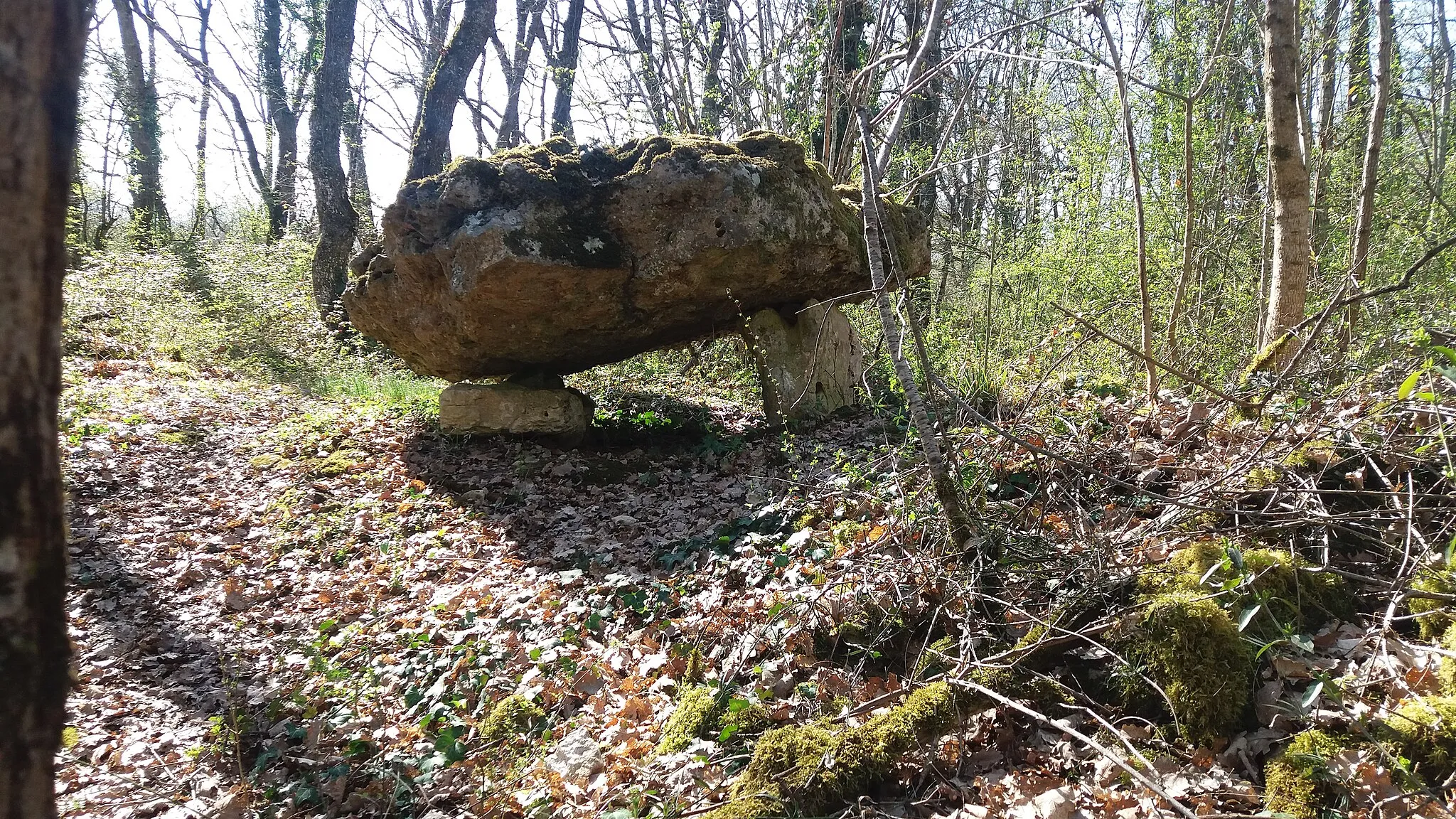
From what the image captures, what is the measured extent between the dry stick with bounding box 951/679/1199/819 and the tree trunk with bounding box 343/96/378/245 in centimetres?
697

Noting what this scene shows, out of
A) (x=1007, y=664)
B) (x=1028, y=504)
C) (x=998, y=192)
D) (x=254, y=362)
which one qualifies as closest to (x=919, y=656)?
(x=1007, y=664)

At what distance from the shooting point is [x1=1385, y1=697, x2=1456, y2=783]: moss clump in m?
1.75

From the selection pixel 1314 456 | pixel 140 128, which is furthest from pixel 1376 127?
pixel 140 128

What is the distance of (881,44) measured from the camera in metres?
8.15

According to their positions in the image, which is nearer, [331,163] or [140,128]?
[331,163]

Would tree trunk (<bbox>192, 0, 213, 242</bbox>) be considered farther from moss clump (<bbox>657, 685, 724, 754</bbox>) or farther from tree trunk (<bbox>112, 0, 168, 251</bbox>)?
moss clump (<bbox>657, 685, 724, 754</bbox>)

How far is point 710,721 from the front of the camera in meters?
2.70

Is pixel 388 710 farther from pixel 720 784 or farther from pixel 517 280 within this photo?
pixel 517 280

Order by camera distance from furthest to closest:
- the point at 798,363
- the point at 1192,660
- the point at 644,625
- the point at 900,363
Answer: the point at 798,363
the point at 644,625
the point at 900,363
the point at 1192,660

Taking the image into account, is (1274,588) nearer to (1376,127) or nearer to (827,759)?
(827,759)

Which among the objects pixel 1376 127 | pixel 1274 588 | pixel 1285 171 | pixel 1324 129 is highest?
pixel 1324 129

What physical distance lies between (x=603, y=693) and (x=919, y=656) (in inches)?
55.5

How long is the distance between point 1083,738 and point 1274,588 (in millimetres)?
946

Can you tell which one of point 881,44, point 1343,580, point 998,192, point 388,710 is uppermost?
point 881,44
